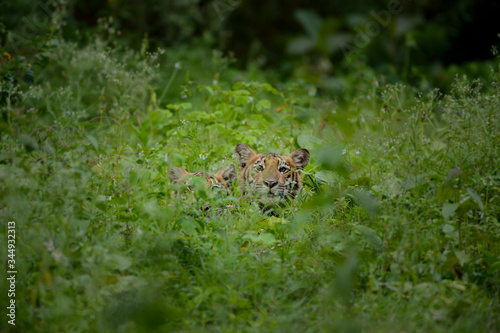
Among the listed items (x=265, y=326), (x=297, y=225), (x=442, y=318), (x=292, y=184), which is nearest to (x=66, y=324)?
(x=265, y=326)

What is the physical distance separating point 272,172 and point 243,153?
0.41 meters

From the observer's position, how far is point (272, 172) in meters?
4.71

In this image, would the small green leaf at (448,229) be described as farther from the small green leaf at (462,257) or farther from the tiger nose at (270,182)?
the tiger nose at (270,182)

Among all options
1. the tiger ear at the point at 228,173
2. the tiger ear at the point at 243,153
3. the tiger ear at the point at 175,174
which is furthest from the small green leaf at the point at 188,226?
the tiger ear at the point at 243,153

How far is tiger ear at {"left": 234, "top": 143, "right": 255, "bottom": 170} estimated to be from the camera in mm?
4953

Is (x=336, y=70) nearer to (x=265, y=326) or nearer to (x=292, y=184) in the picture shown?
(x=292, y=184)

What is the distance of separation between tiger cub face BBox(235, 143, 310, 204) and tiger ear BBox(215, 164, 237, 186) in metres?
0.11

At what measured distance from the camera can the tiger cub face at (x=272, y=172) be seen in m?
4.67

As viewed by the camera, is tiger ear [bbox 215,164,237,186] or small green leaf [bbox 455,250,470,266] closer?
small green leaf [bbox 455,250,470,266]

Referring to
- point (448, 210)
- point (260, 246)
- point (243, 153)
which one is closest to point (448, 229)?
point (448, 210)

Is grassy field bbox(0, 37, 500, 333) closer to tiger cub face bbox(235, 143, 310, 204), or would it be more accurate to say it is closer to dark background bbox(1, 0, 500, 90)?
tiger cub face bbox(235, 143, 310, 204)

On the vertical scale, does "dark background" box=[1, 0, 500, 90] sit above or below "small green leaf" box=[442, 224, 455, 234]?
above

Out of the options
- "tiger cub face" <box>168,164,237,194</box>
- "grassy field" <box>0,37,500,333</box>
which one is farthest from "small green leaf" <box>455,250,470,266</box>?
"tiger cub face" <box>168,164,237,194</box>

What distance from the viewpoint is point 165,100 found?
7.99 m
